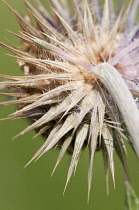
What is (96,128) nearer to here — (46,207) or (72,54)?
(72,54)

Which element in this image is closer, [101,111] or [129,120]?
[129,120]

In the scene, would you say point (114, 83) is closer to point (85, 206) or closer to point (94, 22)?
point (94, 22)

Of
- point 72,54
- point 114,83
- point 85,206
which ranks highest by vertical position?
point 72,54

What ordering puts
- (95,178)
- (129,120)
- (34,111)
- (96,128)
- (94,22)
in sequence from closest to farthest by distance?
(129,120), (96,128), (34,111), (94,22), (95,178)

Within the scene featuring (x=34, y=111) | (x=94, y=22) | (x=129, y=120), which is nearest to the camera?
(x=129, y=120)

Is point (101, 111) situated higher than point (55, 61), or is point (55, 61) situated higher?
point (55, 61)

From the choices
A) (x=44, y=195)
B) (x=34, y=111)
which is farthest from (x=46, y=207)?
(x=34, y=111)
